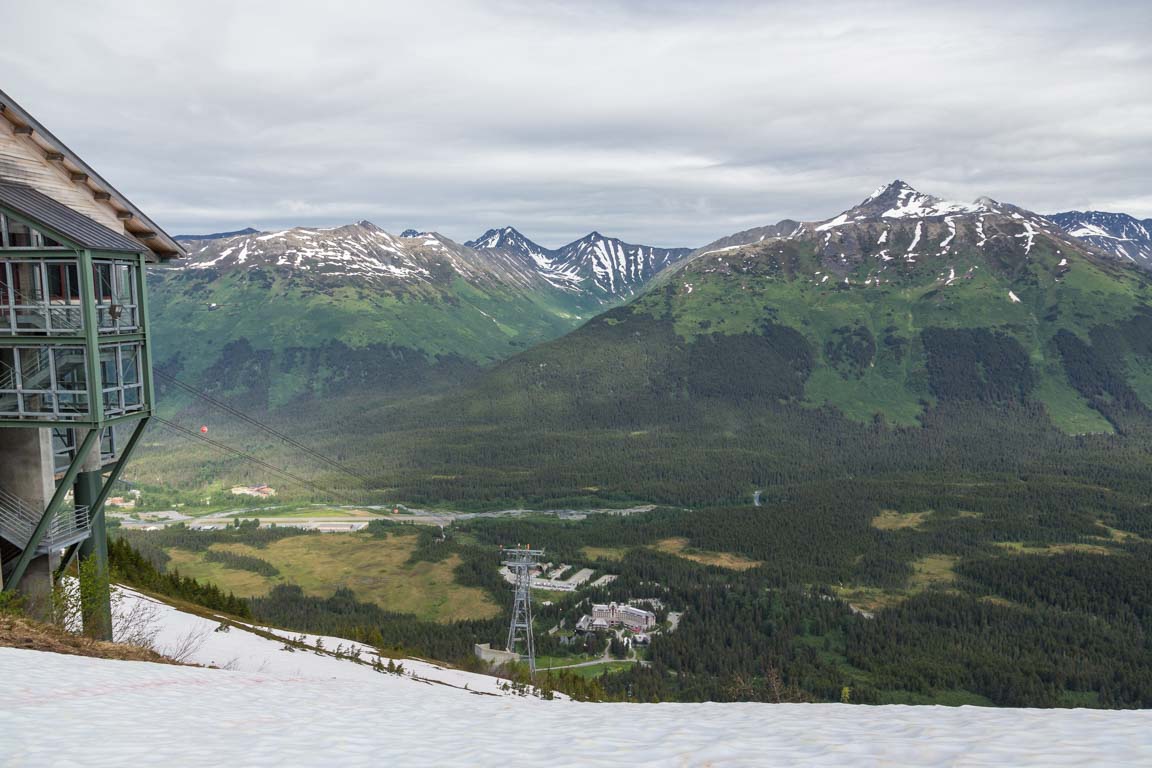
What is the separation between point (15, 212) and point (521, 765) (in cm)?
2680

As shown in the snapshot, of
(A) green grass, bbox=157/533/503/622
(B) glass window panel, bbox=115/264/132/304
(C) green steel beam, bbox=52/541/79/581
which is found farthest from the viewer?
(A) green grass, bbox=157/533/503/622

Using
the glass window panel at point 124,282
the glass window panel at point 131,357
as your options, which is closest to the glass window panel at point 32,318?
the glass window panel at point 131,357

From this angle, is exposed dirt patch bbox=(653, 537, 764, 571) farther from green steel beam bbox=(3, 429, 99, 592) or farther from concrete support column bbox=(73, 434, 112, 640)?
green steel beam bbox=(3, 429, 99, 592)

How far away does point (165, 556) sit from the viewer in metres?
155

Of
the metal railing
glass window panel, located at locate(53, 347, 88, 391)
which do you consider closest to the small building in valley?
the metal railing

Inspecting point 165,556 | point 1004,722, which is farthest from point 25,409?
point 165,556

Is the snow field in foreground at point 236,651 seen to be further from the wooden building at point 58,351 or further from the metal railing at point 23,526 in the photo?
the wooden building at point 58,351

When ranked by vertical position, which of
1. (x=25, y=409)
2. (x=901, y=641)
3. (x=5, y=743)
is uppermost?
(x=25, y=409)

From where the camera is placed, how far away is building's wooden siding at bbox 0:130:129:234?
1126 inches

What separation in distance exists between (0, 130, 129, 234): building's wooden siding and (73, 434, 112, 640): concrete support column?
10897 mm

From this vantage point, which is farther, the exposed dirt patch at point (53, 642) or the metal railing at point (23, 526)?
the metal railing at point (23, 526)

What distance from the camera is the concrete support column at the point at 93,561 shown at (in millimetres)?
28484

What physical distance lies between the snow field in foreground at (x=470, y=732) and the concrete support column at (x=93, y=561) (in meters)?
9.52

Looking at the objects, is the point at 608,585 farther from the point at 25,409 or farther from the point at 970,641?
the point at 25,409
